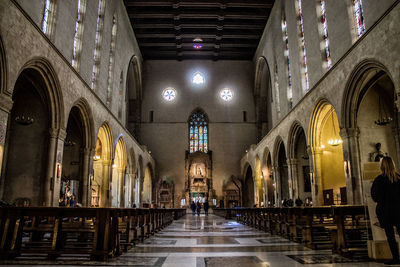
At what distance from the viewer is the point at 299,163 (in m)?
18.1

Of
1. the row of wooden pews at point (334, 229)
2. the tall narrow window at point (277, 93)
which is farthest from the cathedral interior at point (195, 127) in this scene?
the tall narrow window at point (277, 93)

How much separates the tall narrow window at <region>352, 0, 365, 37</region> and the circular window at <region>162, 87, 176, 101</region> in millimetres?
21244

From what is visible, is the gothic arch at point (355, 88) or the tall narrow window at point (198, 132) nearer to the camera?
the gothic arch at point (355, 88)

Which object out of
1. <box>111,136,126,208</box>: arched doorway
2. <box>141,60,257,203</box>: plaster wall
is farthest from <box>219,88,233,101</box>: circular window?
<box>111,136,126,208</box>: arched doorway

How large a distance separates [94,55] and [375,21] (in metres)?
12.5

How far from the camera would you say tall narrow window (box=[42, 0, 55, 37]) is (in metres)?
11.2

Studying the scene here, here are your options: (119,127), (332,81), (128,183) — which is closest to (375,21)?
(332,81)

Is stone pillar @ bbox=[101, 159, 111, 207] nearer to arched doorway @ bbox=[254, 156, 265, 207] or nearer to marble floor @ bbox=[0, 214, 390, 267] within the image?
marble floor @ bbox=[0, 214, 390, 267]

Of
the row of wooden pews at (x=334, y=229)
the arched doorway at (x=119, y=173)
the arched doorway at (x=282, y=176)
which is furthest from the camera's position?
the arched doorway at (x=119, y=173)

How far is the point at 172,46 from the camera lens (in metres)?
29.5

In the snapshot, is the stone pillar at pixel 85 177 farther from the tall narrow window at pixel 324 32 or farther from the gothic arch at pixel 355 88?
the tall narrow window at pixel 324 32

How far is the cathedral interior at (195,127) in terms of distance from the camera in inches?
207

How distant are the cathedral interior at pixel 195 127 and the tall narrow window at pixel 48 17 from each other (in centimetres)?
5

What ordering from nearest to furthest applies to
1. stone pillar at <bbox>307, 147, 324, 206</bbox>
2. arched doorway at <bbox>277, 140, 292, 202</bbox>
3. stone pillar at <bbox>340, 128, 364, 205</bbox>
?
stone pillar at <bbox>340, 128, 364, 205</bbox> → stone pillar at <bbox>307, 147, 324, 206</bbox> → arched doorway at <bbox>277, 140, 292, 202</bbox>
